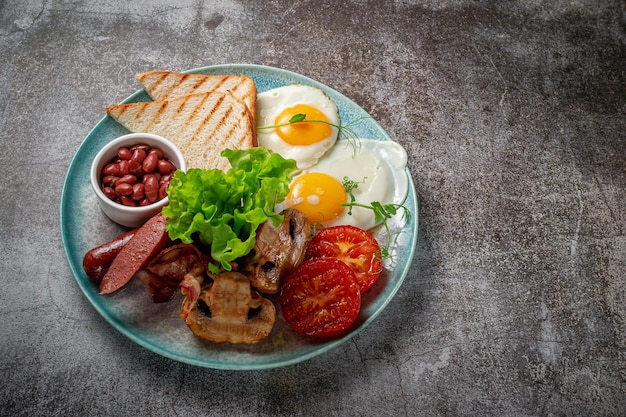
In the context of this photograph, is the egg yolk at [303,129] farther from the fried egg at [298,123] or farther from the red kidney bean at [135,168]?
the red kidney bean at [135,168]

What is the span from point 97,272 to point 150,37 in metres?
2.13

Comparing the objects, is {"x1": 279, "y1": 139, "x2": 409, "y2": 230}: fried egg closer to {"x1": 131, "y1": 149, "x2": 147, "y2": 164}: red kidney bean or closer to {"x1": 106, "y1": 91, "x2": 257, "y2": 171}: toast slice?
{"x1": 106, "y1": 91, "x2": 257, "y2": 171}: toast slice

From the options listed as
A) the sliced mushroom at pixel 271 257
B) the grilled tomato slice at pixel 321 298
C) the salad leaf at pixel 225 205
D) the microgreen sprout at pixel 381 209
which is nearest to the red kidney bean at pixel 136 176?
the salad leaf at pixel 225 205

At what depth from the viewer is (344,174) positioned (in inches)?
141

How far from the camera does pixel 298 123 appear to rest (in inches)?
141

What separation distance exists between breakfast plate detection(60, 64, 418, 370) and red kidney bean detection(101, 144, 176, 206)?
235mm

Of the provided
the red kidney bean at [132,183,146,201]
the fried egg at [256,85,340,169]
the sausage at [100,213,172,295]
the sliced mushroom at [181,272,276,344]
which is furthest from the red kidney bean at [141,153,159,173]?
the sliced mushroom at [181,272,276,344]

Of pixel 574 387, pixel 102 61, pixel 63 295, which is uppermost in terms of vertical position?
pixel 102 61

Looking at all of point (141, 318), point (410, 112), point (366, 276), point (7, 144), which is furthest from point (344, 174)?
point (7, 144)

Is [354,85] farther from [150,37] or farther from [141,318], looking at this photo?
[141,318]

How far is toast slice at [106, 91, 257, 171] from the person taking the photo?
3.54 metres

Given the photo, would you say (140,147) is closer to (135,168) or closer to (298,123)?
(135,168)

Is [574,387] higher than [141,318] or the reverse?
the reverse

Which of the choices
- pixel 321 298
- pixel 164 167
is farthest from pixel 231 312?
pixel 164 167
